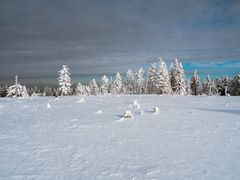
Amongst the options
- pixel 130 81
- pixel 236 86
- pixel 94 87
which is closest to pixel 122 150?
pixel 236 86

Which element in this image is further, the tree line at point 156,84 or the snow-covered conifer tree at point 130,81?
the snow-covered conifer tree at point 130,81

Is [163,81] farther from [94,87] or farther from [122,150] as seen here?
[122,150]

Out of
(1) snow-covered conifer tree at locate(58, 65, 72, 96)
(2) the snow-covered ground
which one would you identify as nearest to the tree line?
(1) snow-covered conifer tree at locate(58, 65, 72, 96)

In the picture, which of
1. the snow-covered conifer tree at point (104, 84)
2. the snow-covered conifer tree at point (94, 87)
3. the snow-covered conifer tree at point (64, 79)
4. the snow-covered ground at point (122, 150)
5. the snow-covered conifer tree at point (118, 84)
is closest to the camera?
the snow-covered ground at point (122, 150)

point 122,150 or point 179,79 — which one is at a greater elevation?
point 179,79

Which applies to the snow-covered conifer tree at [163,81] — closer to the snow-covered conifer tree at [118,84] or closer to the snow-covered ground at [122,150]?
the snow-covered conifer tree at [118,84]

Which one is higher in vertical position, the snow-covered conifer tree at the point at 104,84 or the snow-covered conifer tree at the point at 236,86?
the snow-covered conifer tree at the point at 104,84

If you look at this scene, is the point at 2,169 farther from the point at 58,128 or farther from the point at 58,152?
the point at 58,128

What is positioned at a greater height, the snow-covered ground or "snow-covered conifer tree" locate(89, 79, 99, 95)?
"snow-covered conifer tree" locate(89, 79, 99, 95)

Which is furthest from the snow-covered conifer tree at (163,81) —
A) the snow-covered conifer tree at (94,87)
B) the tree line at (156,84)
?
the snow-covered conifer tree at (94,87)

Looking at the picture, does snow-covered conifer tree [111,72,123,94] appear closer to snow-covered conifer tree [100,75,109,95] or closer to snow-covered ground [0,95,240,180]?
snow-covered conifer tree [100,75,109,95]

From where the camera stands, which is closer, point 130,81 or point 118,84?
point 118,84

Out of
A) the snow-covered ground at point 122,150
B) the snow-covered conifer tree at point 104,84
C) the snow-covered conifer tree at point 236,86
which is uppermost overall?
the snow-covered conifer tree at point 104,84

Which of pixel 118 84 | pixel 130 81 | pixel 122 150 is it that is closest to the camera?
pixel 122 150
